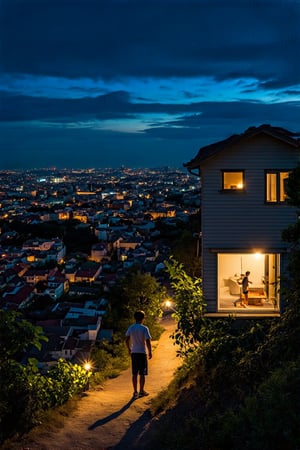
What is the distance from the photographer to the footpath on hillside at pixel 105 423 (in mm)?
5293

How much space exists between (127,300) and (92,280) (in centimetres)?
2819

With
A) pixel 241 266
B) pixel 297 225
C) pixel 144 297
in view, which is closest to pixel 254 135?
pixel 297 225

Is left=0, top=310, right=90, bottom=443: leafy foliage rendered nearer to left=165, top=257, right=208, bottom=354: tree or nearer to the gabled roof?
left=165, top=257, right=208, bottom=354: tree

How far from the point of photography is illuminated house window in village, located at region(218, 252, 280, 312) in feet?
30.8

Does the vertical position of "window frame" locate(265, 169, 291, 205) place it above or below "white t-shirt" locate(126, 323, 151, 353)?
above

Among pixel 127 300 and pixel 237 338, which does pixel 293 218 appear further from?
pixel 127 300

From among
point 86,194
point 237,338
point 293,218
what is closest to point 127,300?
point 293,218

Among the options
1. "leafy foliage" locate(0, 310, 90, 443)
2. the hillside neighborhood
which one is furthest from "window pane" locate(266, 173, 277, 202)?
the hillside neighborhood

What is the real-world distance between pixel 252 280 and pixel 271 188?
8.17ft

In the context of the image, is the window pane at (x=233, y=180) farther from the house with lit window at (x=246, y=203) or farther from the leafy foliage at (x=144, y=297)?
the leafy foliage at (x=144, y=297)

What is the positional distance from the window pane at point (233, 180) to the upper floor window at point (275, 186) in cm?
49

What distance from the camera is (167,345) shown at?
10945 mm

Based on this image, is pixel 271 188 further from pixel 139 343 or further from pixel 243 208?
pixel 139 343

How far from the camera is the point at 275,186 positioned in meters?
9.18
